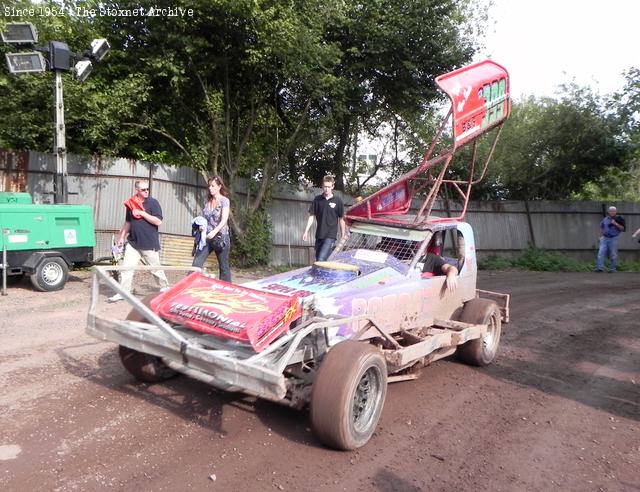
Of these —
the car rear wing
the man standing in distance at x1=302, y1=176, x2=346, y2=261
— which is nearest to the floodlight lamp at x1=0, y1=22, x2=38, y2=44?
the man standing in distance at x1=302, y1=176, x2=346, y2=261

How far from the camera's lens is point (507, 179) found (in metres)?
17.6

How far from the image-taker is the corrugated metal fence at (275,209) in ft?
37.2

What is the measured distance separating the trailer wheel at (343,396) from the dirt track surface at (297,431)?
14 cm

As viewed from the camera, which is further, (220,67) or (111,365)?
(220,67)

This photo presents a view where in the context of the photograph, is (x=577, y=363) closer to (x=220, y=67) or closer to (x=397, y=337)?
(x=397, y=337)

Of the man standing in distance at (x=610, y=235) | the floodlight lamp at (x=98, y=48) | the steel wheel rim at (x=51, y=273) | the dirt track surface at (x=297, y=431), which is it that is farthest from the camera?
the man standing in distance at (x=610, y=235)

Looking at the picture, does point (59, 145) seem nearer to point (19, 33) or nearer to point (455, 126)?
point (19, 33)

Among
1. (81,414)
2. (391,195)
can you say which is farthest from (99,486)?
(391,195)

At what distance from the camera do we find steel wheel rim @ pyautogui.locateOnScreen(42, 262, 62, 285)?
8524 millimetres

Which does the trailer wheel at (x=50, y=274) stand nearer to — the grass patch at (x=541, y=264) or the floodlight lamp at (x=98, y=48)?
the floodlight lamp at (x=98, y=48)

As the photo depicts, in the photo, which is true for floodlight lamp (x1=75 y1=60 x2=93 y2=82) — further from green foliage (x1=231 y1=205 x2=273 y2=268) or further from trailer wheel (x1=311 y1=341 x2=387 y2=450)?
trailer wheel (x1=311 y1=341 x2=387 y2=450)

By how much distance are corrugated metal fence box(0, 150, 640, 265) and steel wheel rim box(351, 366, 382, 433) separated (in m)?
8.13

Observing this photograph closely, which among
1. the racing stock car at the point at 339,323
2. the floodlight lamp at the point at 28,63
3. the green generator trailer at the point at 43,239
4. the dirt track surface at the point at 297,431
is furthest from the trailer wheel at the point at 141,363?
the floodlight lamp at the point at 28,63

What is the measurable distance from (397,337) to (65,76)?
8.88 m
